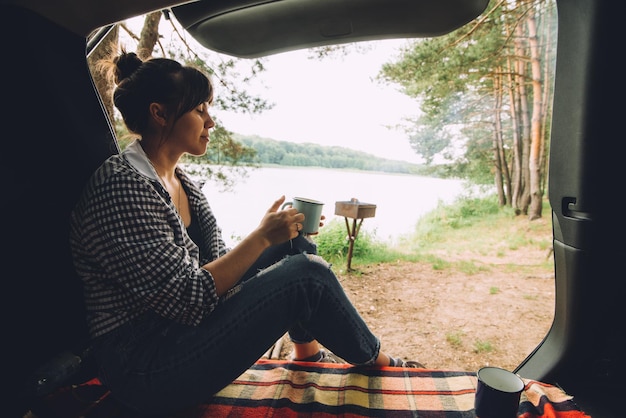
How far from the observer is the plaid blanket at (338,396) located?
108cm

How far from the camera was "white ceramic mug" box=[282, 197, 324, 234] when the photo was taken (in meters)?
1.11

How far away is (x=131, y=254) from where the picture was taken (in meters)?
0.82

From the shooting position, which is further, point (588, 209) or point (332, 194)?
point (332, 194)

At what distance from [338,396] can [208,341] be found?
55cm

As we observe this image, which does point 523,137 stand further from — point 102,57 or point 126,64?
point 126,64

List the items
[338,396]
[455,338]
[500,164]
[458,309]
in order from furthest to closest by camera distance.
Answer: [500,164], [458,309], [455,338], [338,396]

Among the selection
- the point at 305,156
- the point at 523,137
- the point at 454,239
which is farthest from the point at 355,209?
the point at 523,137

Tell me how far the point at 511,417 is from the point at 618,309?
58 centimetres

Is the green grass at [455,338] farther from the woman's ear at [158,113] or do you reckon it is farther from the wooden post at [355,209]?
the woman's ear at [158,113]

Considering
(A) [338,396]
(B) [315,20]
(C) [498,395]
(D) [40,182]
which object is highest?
(B) [315,20]

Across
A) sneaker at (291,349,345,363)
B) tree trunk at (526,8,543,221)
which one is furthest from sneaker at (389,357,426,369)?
tree trunk at (526,8,543,221)

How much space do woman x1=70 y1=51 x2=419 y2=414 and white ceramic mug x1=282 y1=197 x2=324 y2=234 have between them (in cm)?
4

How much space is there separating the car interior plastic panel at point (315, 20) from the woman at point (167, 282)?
0.72ft

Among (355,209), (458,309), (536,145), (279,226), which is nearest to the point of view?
(279,226)
